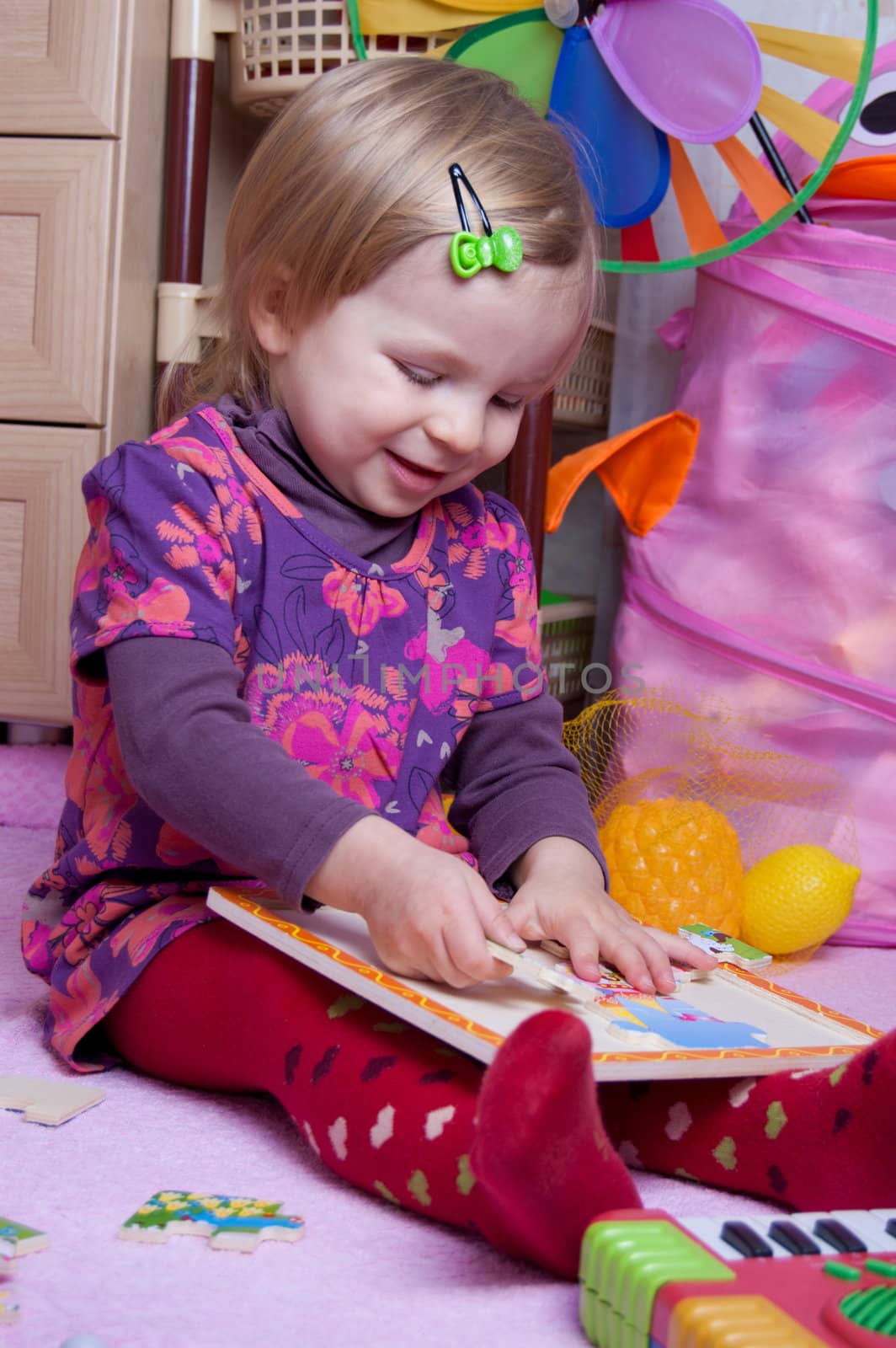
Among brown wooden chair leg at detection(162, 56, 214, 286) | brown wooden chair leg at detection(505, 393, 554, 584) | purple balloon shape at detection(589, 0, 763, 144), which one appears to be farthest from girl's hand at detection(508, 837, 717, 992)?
brown wooden chair leg at detection(162, 56, 214, 286)

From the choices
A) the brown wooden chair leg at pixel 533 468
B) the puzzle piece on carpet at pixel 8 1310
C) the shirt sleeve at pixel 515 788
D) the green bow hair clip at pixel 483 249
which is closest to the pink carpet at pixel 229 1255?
the puzzle piece on carpet at pixel 8 1310

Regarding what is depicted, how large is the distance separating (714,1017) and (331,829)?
21 cm

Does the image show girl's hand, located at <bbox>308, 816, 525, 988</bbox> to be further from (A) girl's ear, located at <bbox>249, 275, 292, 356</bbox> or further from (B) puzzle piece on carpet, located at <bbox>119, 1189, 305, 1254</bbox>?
(A) girl's ear, located at <bbox>249, 275, 292, 356</bbox>

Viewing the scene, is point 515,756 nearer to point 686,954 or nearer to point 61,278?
point 686,954

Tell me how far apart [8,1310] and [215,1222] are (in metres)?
0.10

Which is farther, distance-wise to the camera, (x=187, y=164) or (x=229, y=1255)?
(x=187, y=164)

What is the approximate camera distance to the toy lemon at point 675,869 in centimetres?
110

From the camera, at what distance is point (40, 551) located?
4.39ft

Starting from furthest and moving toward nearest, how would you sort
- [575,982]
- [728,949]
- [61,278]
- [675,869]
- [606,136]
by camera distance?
[61,278] < [606,136] < [675,869] < [728,949] < [575,982]

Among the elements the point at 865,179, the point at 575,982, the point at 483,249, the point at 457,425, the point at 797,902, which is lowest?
the point at 797,902

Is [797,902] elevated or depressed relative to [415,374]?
depressed

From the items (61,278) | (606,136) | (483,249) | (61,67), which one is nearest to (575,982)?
(483,249)

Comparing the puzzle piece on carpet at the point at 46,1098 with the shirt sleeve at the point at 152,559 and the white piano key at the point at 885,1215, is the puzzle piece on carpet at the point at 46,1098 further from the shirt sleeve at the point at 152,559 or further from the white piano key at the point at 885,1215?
the white piano key at the point at 885,1215

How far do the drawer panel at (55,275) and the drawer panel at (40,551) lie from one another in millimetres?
29
